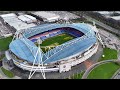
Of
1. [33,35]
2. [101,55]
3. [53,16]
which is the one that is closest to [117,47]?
[101,55]

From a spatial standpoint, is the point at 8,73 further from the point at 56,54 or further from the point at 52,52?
the point at 56,54

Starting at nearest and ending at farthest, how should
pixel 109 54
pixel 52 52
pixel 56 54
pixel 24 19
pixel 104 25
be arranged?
pixel 56 54 < pixel 52 52 < pixel 109 54 < pixel 104 25 < pixel 24 19

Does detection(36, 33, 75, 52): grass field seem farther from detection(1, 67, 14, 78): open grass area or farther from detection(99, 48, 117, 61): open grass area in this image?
detection(1, 67, 14, 78): open grass area

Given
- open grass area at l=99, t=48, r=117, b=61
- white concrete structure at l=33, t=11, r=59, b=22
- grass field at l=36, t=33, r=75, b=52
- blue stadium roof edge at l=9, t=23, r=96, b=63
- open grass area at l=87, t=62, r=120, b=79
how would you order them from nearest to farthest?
open grass area at l=87, t=62, r=120, b=79 → blue stadium roof edge at l=9, t=23, r=96, b=63 → open grass area at l=99, t=48, r=117, b=61 → grass field at l=36, t=33, r=75, b=52 → white concrete structure at l=33, t=11, r=59, b=22

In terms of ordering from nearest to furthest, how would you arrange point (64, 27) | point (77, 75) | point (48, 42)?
point (77, 75) < point (48, 42) < point (64, 27)

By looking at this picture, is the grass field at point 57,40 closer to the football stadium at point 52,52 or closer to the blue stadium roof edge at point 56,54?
the football stadium at point 52,52

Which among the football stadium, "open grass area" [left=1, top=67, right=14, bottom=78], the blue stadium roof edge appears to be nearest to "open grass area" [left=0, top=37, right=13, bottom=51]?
the football stadium

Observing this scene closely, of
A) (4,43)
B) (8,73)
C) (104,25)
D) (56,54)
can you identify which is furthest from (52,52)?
(104,25)

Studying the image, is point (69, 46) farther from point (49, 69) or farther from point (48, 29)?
point (48, 29)
